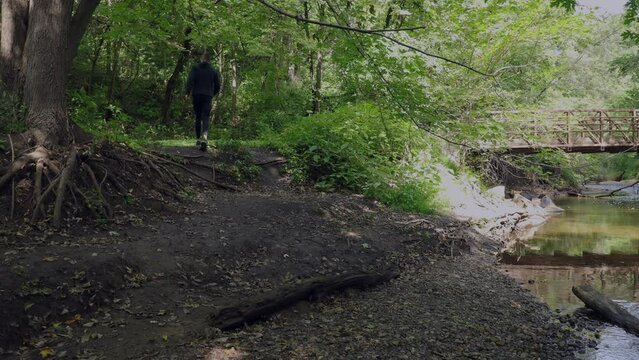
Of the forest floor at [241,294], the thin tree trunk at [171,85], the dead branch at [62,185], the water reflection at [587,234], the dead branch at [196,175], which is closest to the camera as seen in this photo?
the forest floor at [241,294]

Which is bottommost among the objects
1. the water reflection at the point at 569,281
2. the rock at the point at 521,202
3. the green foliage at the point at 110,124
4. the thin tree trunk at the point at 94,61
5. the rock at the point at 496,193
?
the water reflection at the point at 569,281

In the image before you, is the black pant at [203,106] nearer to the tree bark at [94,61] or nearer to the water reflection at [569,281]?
the water reflection at [569,281]

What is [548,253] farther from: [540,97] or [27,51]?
[540,97]

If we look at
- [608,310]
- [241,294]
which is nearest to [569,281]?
[608,310]

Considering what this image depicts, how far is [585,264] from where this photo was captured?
11.8 meters

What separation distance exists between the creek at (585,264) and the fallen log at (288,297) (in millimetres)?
2997

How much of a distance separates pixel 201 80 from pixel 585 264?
387 inches

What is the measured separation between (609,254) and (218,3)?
12.4 meters

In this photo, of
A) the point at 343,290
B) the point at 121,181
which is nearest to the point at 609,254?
the point at 343,290

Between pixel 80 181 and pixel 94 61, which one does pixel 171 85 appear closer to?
pixel 94 61

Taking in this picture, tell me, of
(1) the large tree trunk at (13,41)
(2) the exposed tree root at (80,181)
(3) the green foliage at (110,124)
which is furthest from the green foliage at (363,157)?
(1) the large tree trunk at (13,41)

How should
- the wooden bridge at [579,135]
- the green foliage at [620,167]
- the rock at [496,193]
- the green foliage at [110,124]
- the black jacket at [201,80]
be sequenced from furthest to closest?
the green foliage at [620,167], the wooden bridge at [579,135], the rock at [496,193], the black jacket at [201,80], the green foliage at [110,124]

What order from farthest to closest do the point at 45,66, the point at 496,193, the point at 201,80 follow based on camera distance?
the point at 496,193 → the point at 201,80 → the point at 45,66

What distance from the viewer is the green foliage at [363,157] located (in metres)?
12.7
